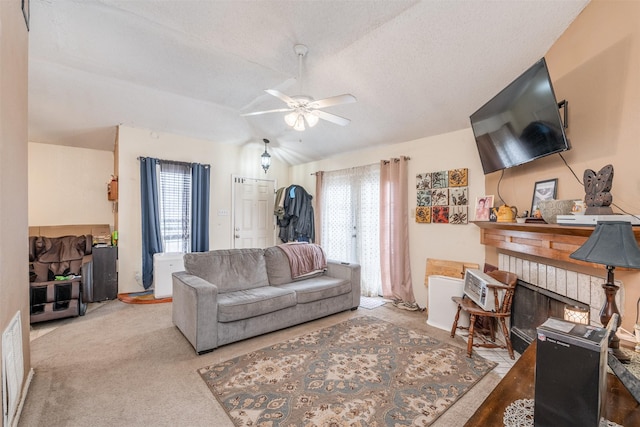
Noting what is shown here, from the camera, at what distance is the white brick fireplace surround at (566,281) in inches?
72.1

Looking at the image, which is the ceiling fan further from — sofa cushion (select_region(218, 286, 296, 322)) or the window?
the window

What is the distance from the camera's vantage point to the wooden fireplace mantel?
1763 millimetres

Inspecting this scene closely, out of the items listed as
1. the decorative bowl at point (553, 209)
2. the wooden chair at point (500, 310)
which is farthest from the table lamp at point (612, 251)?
the wooden chair at point (500, 310)

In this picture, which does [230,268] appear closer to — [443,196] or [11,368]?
[11,368]

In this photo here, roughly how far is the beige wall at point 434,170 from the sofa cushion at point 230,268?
7.00 ft

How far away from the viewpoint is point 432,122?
3531 mm

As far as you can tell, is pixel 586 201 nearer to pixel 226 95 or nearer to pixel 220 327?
pixel 220 327

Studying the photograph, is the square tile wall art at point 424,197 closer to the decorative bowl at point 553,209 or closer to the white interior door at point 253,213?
the decorative bowl at point 553,209

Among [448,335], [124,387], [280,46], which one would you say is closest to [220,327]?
[124,387]

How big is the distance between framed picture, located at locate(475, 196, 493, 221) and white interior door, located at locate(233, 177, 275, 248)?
3954 millimetres

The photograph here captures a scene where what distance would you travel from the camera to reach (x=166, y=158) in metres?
4.70

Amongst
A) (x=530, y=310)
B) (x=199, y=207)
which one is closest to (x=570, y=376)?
(x=530, y=310)

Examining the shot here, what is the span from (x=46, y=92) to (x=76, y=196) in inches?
80.9

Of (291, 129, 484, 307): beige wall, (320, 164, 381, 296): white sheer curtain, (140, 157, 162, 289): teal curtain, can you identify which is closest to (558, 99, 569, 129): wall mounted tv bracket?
(291, 129, 484, 307): beige wall
